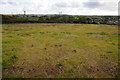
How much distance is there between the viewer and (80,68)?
357 inches

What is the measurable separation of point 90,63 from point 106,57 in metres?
2.59

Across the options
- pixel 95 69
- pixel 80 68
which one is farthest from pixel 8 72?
Answer: pixel 95 69

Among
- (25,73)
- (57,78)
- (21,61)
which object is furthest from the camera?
(21,61)

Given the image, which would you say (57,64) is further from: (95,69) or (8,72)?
(8,72)

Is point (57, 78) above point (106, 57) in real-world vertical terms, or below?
below

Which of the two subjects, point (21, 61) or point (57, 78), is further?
point (21, 61)

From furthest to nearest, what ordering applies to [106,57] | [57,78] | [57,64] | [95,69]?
1. [106,57]
2. [57,64]
3. [95,69]
4. [57,78]

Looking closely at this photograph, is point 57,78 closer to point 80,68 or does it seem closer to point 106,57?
point 80,68

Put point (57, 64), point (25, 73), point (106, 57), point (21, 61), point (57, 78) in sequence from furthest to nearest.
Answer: point (106, 57) → point (21, 61) → point (57, 64) → point (25, 73) → point (57, 78)

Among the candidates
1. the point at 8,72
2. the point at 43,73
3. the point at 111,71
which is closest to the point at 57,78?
the point at 43,73

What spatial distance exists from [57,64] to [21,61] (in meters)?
3.48

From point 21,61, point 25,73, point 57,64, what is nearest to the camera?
point 25,73

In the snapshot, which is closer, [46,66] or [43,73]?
[43,73]

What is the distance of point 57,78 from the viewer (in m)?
7.55
